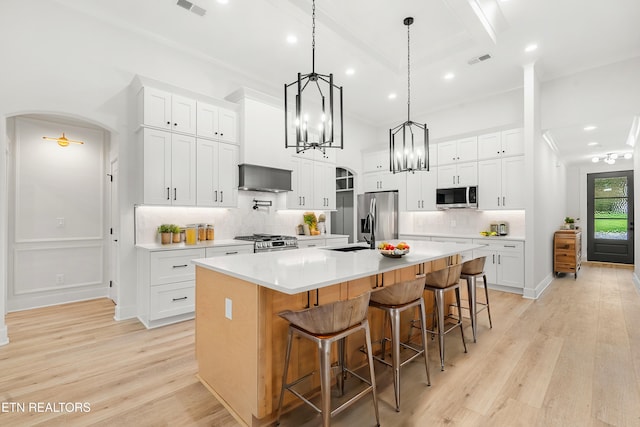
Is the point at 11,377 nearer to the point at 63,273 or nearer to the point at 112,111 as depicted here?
the point at 63,273

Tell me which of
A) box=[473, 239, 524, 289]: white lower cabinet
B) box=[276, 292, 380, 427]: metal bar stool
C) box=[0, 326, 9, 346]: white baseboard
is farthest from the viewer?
Result: box=[473, 239, 524, 289]: white lower cabinet

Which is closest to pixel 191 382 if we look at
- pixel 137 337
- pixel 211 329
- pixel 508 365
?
pixel 211 329

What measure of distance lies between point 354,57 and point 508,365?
13.6 feet

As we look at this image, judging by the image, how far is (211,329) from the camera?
7.44 ft

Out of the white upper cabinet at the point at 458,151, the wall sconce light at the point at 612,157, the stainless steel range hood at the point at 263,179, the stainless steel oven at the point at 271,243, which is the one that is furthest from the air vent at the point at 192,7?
the wall sconce light at the point at 612,157

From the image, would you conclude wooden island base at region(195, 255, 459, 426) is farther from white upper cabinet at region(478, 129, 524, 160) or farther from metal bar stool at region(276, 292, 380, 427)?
white upper cabinet at region(478, 129, 524, 160)

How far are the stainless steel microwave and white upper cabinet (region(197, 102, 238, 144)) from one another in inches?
153

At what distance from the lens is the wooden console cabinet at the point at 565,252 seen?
6.01 meters

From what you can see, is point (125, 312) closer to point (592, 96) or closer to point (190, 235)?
point (190, 235)

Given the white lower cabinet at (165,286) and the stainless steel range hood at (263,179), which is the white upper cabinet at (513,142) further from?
the white lower cabinet at (165,286)

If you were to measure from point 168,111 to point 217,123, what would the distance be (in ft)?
2.17

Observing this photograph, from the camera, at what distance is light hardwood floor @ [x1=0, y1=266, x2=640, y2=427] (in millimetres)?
1987

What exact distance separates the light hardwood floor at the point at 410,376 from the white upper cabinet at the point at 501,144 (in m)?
2.66

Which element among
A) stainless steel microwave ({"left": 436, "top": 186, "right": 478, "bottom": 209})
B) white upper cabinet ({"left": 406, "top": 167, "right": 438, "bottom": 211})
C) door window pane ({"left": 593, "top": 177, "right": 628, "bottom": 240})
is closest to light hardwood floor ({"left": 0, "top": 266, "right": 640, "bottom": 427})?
stainless steel microwave ({"left": 436, "top": 186, "right": 478, "bottom": 209})
